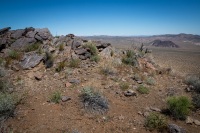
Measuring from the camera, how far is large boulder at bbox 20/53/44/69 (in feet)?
32.2

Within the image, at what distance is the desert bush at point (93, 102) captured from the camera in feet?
21.7

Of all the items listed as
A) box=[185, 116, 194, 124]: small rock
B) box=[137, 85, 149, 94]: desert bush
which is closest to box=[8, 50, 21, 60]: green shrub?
box=[137, 85, 149, 94]: desert bush

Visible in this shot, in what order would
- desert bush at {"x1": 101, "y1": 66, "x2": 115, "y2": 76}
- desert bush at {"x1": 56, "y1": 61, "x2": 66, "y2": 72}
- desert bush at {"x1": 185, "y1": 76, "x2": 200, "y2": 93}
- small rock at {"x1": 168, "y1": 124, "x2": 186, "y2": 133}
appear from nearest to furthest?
small rock at {"x1": 168, "y1": 124, "x2": 186, "y2": 133} < desert bush at {"x1": 185, "y1": 76, "x2": 200, "y2": 93} < desert bush at {"x1": 56, "y1": 61, "x2": 66, "y2": 72} < desert bush at {"x1": 101, "y1": 66, "x2": 115, "y2": 76}

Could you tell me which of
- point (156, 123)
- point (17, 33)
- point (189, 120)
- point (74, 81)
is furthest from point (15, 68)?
point (189, 120)

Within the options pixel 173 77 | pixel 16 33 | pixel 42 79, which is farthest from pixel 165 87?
pixel 16 33

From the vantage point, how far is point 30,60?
10.2 meters

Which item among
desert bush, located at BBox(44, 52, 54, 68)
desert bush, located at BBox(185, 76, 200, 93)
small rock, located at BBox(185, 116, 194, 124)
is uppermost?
desert bush, located at BBox(44, 52, 54, 68)

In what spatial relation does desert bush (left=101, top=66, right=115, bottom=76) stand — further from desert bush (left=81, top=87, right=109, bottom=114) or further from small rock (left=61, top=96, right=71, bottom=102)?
small rock (left=61, top=96, right=71, bottom=102)

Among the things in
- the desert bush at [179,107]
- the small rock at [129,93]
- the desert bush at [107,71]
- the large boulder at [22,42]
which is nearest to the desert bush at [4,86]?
the desert bush at [107,71]

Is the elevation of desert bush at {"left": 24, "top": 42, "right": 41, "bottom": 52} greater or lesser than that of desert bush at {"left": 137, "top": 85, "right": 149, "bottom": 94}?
greater

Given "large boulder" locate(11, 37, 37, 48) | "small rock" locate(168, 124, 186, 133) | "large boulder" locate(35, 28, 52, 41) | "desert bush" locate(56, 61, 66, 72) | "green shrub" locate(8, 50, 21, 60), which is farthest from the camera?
"large boulder" locate(35, 28, 52, 41)

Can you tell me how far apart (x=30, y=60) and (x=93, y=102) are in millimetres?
5288

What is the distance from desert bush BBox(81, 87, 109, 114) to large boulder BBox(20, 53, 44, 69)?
169 inches

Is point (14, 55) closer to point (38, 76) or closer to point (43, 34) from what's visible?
point (38, 76)
